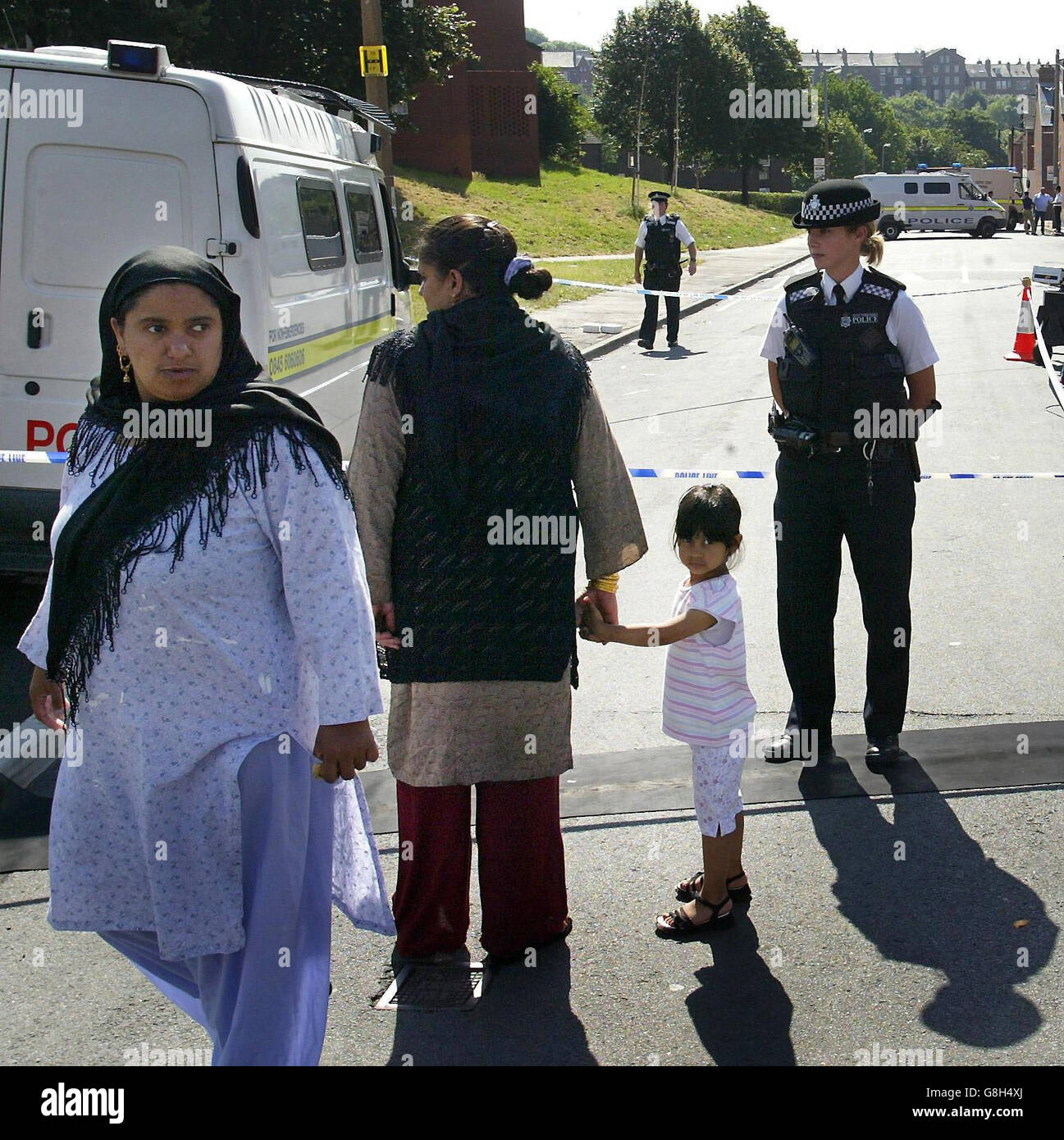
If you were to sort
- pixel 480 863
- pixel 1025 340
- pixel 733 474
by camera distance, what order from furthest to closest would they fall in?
pixel 1025 340
pixel 733 474
pixel 480 863

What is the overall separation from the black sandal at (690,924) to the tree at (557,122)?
5672cm

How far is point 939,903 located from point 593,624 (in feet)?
4.19

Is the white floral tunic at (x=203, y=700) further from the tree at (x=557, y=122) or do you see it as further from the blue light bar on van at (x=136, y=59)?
the tree at (x=557, y=122)

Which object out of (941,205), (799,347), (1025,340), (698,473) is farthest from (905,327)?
(941,205)

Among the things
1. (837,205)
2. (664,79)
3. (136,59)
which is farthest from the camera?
(664,79)

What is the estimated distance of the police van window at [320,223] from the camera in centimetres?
808

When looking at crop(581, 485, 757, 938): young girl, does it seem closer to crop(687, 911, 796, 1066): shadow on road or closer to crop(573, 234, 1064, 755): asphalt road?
crop(687, 911, 796, 1066): shadow on road

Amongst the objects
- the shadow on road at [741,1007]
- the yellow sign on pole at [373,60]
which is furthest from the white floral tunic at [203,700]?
the yellow sign on pole at [373,60]

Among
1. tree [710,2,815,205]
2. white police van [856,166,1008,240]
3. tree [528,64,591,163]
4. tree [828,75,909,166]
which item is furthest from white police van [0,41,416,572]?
tree [828,75,909,166]

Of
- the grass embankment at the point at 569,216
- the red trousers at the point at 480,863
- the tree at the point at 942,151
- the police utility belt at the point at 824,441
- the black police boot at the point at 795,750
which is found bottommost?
the black police boot at the point at 795,750

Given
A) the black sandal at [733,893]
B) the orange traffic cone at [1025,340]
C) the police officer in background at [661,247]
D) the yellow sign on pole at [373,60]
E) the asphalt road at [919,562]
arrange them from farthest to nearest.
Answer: the police officer in background at [661,247]
the orange traffic cone at [1025,340]
the yellow sign on pole at [373,60]
the asphalt road at [919,562]
the black sandal at [733,893]

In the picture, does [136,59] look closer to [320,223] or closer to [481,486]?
[320,223]

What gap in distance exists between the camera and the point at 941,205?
168ft
